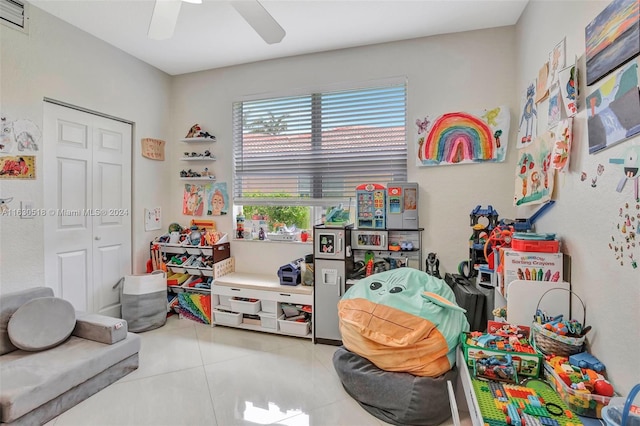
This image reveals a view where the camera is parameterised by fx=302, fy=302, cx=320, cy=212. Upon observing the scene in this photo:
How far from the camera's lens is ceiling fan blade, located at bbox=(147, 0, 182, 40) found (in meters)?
1.78

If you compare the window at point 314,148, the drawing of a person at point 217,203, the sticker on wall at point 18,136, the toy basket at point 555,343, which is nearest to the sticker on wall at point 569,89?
the toy basket at point 555,343

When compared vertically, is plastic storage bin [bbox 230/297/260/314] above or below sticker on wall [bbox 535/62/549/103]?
below

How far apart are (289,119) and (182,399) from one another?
2.64 metres

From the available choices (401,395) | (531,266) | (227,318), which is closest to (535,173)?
(531,266)

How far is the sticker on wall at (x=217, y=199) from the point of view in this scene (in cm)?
346

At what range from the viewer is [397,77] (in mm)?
2865

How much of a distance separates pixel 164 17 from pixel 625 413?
2.75m

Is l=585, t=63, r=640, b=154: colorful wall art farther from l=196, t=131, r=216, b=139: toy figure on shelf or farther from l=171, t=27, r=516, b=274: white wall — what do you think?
l=196, t=131, r=216, b=139: toy figure on shelf

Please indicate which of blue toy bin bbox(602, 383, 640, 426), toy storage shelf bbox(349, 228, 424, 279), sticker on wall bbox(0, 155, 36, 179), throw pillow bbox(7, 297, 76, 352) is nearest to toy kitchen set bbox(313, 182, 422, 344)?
toy storage shelf bbox(349, 228, 424, 279)

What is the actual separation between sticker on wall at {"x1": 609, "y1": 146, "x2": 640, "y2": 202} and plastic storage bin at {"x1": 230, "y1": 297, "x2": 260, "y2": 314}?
272 centimetres

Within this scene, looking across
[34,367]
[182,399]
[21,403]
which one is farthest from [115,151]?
[182,399]

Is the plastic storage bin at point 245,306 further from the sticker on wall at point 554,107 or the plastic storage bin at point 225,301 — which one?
the sticker on wall at point 554,107

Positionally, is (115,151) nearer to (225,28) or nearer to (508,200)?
(225,28)

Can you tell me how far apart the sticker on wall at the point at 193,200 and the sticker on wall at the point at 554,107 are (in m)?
3.29
